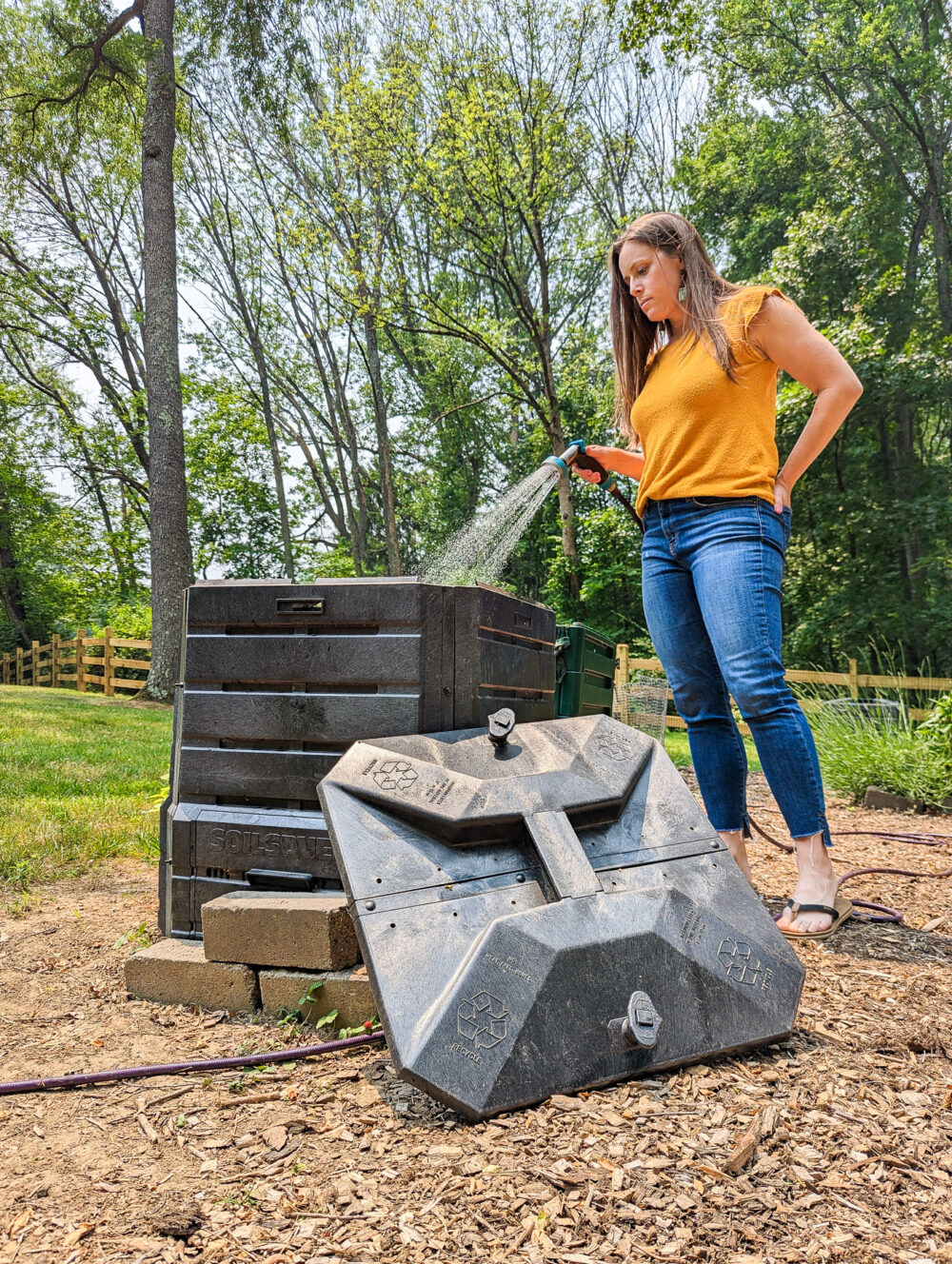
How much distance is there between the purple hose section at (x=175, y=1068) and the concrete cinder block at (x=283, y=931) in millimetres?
194

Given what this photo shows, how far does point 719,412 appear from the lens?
6.91 feet

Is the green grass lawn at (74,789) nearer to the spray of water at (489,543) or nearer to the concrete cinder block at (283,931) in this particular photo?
the concrete cinder block at (283,931)

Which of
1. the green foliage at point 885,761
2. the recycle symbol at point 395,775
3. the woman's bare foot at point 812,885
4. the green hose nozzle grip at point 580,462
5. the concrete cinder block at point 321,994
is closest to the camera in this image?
the recycle symbol at point 395,775

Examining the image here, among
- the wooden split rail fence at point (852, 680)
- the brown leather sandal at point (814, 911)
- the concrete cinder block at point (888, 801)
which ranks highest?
the wooden split rail fence at point (852, 680)

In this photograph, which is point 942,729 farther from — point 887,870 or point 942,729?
point 887,870

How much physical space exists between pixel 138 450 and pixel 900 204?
56.6 ft

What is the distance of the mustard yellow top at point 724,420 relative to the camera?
81.8 inches

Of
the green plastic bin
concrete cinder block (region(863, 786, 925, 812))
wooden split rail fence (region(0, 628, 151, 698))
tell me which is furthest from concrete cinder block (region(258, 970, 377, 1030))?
wooden split rail fence (region(0, 628, 151, 698))

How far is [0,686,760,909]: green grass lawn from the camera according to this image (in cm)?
350

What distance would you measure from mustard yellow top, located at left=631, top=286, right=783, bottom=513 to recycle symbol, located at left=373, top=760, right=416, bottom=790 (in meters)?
1.06

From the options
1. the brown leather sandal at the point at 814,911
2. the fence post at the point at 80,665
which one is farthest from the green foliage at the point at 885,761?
the fence post at the point at 80,665

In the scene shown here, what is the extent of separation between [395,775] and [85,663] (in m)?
16.1

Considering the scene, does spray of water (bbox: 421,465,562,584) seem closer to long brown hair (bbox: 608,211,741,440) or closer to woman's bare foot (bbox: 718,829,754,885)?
long brown hair (bbox: 608,211,741,440)

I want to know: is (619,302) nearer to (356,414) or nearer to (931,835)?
(931,835)
